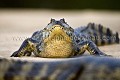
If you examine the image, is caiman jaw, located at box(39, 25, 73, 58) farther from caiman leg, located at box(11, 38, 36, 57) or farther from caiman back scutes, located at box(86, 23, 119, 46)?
caiman back scutes, located at box(86, 23, 119, 46)

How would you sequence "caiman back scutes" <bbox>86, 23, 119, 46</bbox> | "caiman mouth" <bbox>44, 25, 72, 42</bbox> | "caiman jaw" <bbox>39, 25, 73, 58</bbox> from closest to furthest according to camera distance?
"caiman mouth" <bbox>44, 25, 72, 42</bbox> → "caiman jaw" <bbox>39, 25, 73, 58</bbox> → "caiman back scutes" <bbox>86, 23, 119, 46</bbox>

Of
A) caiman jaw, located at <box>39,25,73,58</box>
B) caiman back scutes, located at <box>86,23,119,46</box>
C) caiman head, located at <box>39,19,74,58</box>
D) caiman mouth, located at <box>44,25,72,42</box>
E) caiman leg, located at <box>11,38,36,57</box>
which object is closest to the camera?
caiman mouth, located at <box>44,25,72,42</box>

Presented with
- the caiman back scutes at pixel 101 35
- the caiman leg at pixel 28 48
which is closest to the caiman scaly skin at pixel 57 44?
the caiman leg at pixel 28 48

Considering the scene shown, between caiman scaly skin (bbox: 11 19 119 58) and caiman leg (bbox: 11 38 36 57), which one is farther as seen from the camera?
caiman leg (bbox: 11 38 36 57)

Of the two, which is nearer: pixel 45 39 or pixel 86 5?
pixel 45 39

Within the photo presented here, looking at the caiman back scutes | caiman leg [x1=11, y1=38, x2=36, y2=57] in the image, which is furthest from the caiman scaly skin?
the caiman back scutes

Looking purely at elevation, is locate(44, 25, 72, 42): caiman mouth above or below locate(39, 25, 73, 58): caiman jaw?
above

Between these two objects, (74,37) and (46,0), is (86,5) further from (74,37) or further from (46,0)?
(74,37)

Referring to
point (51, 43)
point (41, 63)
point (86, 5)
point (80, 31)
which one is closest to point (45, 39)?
point (51, 43)
